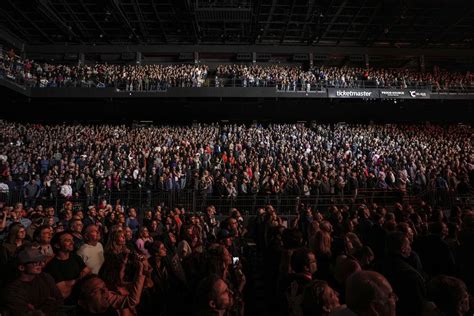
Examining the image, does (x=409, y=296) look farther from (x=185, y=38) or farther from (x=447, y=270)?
(x=185, y=38)

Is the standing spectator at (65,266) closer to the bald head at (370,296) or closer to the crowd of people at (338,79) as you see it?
the bald head at (370,296)

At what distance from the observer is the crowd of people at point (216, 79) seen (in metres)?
28.2

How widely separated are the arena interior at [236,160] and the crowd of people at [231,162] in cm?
12

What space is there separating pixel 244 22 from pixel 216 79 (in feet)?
16.3

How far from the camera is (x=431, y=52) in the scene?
3578cm

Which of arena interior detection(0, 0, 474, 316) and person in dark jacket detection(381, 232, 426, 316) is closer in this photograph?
person in dark jacket detection(381, 232, 426, 316)

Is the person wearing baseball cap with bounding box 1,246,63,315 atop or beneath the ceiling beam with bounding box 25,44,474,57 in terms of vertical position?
beneath

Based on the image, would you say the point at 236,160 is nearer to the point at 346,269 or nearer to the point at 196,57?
the point at 346,269

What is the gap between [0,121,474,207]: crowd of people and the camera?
637 inches

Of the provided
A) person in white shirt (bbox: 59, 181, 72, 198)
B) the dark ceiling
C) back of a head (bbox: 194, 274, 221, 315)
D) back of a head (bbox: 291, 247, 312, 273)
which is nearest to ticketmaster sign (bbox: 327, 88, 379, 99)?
the dark ceiling

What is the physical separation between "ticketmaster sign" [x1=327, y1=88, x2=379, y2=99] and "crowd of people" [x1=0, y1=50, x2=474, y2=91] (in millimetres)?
447

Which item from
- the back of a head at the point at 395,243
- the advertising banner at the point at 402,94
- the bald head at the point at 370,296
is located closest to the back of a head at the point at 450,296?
the back of a head at the point at 395,243

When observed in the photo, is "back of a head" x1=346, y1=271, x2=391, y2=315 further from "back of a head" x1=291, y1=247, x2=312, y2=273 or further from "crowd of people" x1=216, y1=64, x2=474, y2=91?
"crowd of people" x1=216, y1=64, x2=474, y2=91

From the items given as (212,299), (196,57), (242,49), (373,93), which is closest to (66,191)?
(212,299)
